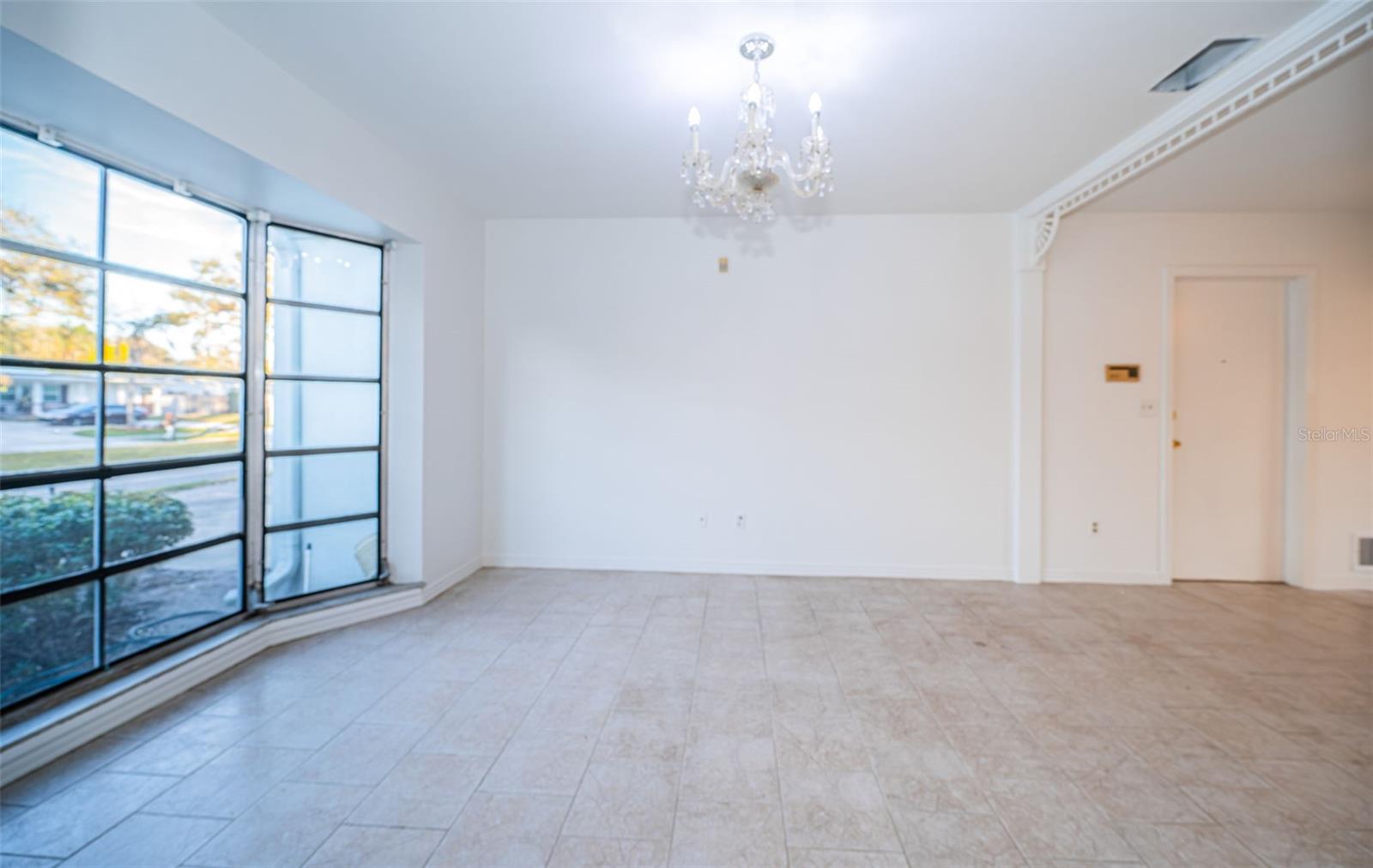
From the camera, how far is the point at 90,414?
2.16 meters

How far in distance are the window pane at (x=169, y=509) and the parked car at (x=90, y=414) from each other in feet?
0.84

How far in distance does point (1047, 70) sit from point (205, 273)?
4148 millimetres

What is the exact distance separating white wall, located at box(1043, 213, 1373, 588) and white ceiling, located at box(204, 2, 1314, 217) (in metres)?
1.13

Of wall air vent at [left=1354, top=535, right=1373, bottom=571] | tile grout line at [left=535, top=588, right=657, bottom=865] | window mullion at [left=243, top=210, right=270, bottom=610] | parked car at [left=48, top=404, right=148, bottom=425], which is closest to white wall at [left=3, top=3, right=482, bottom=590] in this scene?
window mullion at [left=243, top=210, right=270, bottom=610]

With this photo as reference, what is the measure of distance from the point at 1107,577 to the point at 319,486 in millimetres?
5607

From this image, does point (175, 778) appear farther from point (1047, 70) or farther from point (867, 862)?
point (1047, 70)

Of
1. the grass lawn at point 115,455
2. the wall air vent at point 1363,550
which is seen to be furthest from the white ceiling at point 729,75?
the wall air vent at point 1363,550

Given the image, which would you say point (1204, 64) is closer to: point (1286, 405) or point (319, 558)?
point (1286, 405)

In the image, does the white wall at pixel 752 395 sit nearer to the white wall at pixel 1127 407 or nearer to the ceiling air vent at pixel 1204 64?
the white wall at pixel 1127 407

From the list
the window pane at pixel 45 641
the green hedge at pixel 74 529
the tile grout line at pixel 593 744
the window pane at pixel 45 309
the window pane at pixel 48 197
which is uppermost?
the window pane at pixel 48 197

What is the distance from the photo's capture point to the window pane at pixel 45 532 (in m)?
1.90

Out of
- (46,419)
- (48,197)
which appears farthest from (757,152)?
(46,419)

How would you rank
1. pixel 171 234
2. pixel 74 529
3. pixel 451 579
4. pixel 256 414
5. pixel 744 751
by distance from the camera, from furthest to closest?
1. pixel 451 579
2. pixel 256 414
3. pixel 171 234
4. pixel 74 529
5. pixel 744 751

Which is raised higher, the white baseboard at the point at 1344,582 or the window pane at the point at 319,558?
the window pane at the point at 319,558
